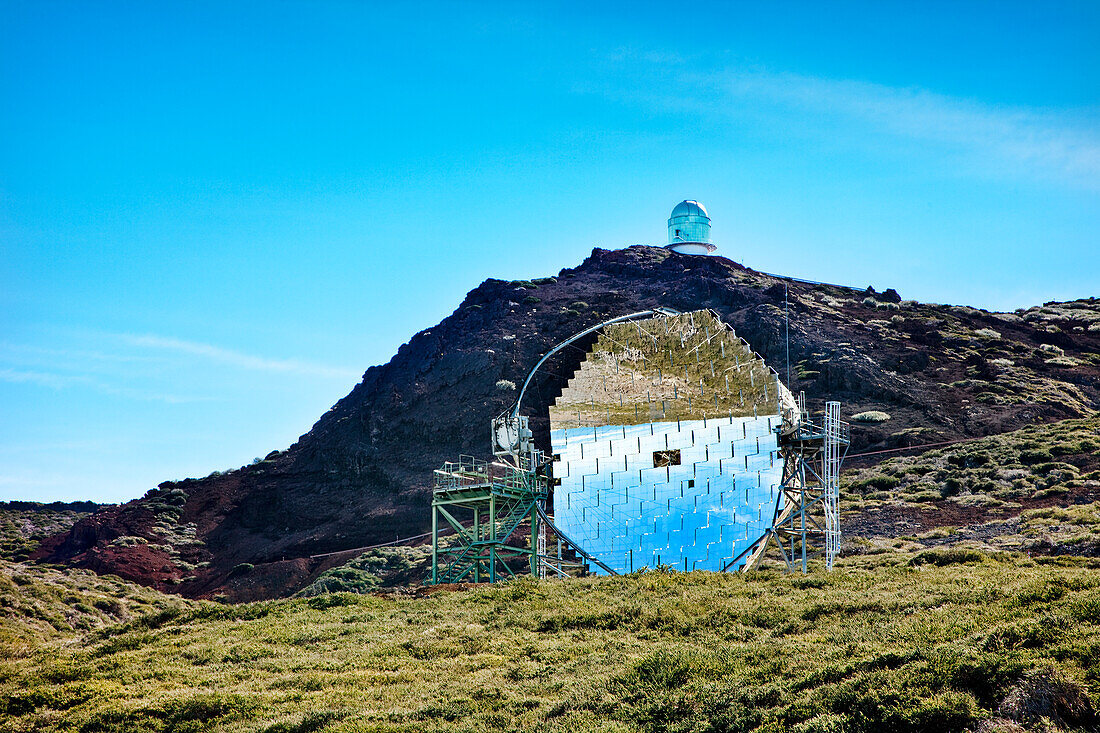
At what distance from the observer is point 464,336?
102m

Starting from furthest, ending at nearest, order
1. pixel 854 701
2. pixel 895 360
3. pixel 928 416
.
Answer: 1. pixel 895 360
2. pixel 928 416
3. pixel 854 701

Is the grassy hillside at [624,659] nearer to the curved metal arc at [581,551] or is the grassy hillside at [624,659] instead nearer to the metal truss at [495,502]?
the curved metal arc at [581,551]

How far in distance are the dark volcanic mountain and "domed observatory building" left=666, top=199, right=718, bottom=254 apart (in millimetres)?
1526

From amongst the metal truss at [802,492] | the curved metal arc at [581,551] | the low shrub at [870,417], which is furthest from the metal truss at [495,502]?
the low shrub at [870,417]

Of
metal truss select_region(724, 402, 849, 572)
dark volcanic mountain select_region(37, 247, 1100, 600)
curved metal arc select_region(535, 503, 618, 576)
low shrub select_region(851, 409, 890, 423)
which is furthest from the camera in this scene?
dark volcanic mountain select_region(37, 247, 1100, 600)

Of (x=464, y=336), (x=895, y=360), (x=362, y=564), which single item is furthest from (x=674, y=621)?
(x=464, y=336)

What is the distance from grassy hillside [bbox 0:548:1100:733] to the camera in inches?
622

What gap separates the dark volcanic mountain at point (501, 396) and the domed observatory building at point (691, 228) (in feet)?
5.01

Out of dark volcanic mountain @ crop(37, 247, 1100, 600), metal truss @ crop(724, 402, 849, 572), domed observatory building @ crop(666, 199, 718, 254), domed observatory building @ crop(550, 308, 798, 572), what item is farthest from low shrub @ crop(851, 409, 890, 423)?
metal truss @ crop(724, 402, 849, 572)

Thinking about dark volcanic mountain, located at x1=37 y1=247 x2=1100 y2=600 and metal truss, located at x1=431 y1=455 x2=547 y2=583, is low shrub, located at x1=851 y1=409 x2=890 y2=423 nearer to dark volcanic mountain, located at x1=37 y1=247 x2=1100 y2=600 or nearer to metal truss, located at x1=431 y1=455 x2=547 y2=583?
dark volcanic mountain, located at x1=37 y1=247 x2=1100 y2=600

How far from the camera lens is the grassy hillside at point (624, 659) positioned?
1580 centimetres

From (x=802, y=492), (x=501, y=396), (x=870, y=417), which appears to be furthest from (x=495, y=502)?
(x=501, y=396)

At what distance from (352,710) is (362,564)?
4753 cm

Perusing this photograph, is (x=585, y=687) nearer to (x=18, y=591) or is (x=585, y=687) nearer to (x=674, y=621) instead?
(x=674, y=621)
